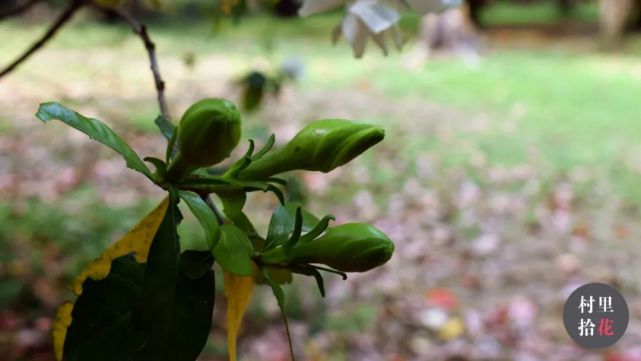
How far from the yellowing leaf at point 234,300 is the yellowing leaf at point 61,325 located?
0.08 metres

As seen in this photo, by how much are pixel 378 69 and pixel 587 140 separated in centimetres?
186

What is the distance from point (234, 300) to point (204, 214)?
0.16ft

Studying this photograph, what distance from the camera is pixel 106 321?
0.95 feet

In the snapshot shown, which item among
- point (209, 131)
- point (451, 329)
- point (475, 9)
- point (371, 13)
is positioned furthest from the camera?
point (475, 9)

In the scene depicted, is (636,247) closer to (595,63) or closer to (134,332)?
(134,332)

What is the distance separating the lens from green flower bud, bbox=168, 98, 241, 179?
256 mm

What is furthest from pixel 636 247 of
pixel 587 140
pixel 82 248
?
pixel 82 248

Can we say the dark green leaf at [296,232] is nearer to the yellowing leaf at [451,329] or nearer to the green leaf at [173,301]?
the green leaf at [173,301]

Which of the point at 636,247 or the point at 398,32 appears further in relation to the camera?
the point at 636,247

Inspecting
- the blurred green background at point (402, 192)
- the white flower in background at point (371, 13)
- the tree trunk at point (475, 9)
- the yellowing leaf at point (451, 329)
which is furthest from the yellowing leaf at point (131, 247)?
the tree trunk at point (475, 9)

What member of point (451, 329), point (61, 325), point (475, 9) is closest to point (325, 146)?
point (61, 325)

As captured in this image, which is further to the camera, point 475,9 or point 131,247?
point 475,9

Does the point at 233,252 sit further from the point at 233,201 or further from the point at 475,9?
the point at 475,9

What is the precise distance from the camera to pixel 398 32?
1.36 ft
